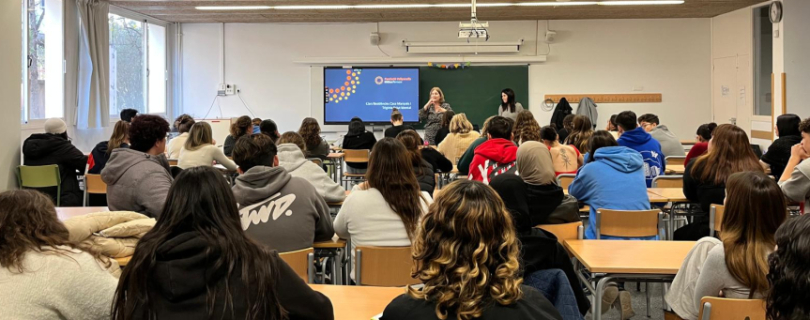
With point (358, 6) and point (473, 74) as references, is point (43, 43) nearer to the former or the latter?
point (358, 6)

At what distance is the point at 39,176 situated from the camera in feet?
20.2

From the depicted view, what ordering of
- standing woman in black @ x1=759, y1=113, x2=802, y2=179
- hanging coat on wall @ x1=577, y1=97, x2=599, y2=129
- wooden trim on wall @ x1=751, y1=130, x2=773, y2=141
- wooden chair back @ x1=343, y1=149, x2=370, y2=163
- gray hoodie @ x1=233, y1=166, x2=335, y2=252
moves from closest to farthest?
gray hoodie @ x1=233, y1=166, x2=335, y2=252 → standing woman in black @ x1=759, y1=113, x2=802, y2=179 → wooden chair back @ x1=343, y1=149, x2=370, y2=163 → wooden trim on wall @ x1=751, y1=130, x2=773, y2=141 → hanging coat on wall @ x1=577, y1=97, x2=599, y2=129

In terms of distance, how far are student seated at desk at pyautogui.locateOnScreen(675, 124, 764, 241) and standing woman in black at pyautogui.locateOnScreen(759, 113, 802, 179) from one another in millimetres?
1255

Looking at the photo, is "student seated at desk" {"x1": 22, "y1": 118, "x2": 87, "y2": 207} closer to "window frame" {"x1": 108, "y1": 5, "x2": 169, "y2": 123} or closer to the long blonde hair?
the long blonde hair

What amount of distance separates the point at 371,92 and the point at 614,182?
7.81m

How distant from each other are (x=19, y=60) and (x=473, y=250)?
224 inches

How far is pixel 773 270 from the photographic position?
1.60m

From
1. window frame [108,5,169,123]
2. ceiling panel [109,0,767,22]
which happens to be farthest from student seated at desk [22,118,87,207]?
ceiling panel [109,0,767,22]

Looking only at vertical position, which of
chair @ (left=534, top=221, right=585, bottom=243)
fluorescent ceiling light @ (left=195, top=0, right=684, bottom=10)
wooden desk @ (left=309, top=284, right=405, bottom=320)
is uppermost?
fluorescent ceiling light @ (left=195, top=0, right=684, bottom=10)

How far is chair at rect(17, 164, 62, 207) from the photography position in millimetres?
6129

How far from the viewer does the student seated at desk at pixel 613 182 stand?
458cm

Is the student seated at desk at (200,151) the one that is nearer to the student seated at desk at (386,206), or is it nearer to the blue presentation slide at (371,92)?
the student seated at desk at (386,206)

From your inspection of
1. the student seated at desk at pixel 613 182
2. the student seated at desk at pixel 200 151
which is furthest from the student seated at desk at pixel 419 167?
the student seated at desk at pixel 200 151

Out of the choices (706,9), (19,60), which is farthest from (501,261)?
(706,9)
